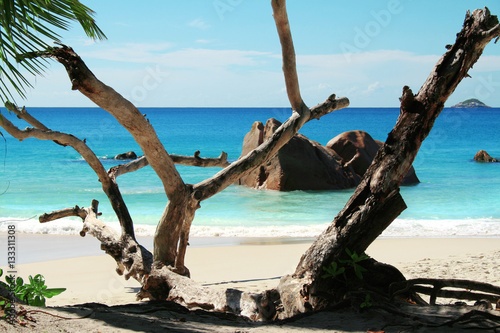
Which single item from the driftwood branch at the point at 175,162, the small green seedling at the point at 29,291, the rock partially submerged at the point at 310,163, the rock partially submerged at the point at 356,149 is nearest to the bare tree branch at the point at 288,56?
the driftwood branch at the point at 175,162

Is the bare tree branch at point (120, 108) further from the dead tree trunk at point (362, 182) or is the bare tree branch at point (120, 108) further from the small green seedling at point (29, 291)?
the small green seedling at point (29, 291)

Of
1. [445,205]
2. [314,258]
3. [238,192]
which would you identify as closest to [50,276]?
[314,258]

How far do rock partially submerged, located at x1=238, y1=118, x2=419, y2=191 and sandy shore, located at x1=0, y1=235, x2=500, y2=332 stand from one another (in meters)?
5.65

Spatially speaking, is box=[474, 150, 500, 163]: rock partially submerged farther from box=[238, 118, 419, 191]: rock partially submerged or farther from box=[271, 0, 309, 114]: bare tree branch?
box=[271, 0, 309, 114]: bare tree branch

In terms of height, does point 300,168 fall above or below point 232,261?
above

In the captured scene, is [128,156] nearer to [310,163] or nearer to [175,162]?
[310,163]

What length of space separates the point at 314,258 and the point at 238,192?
43.3 feet

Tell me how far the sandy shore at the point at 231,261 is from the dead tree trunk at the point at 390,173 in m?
3.15

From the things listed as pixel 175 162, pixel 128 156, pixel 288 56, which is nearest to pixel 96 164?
pixel 175 162

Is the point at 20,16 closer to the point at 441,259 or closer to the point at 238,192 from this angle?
the point at 441,259

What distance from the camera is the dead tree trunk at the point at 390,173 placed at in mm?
3547

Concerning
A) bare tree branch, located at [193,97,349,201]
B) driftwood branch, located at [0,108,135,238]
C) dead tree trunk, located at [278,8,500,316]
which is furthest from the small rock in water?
dead tree trunk, located at [278,8,500,316]

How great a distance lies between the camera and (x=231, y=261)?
8.67 m

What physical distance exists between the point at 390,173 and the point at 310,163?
12988 millimetres
